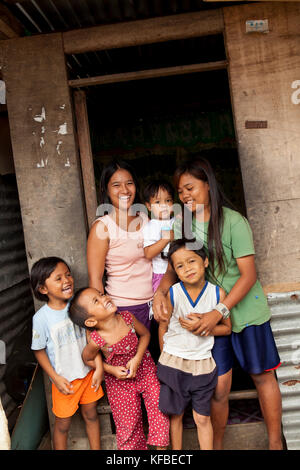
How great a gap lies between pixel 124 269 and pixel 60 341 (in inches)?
27.3

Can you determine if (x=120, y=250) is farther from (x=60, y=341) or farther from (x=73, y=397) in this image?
(x=73, y=397)

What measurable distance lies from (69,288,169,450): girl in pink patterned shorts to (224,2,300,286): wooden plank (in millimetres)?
1172

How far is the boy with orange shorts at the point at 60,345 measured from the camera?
9.78 feet

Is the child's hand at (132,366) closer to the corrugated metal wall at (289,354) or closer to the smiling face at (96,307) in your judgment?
the smiling face at (96,307)

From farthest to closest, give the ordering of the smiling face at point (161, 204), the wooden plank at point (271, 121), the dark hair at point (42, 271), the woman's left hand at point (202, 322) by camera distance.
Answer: the smiling face at point (161, 204)
the wooden plank at point (271, 121)
the dark hair at point (42, 271)
the woman's left hand at point (202, 322)

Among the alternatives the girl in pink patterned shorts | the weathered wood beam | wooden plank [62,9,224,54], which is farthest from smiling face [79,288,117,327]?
the weathered wood beam

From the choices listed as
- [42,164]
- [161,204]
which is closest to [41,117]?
[42,164]

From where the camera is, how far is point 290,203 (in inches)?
129

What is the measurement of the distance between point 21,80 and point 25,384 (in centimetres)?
261

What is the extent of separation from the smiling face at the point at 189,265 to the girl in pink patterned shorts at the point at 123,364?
1.70ft

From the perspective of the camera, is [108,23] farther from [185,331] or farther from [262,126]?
[185,331]

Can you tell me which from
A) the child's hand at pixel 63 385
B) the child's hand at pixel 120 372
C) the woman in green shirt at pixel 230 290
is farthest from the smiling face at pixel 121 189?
the child's hand at pixel 63 385

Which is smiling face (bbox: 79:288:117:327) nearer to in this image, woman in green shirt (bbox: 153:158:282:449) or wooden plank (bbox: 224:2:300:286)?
woman in green shirt (bbox: 153:158:282:449)

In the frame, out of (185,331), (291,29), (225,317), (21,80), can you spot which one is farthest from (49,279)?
(291,29)
